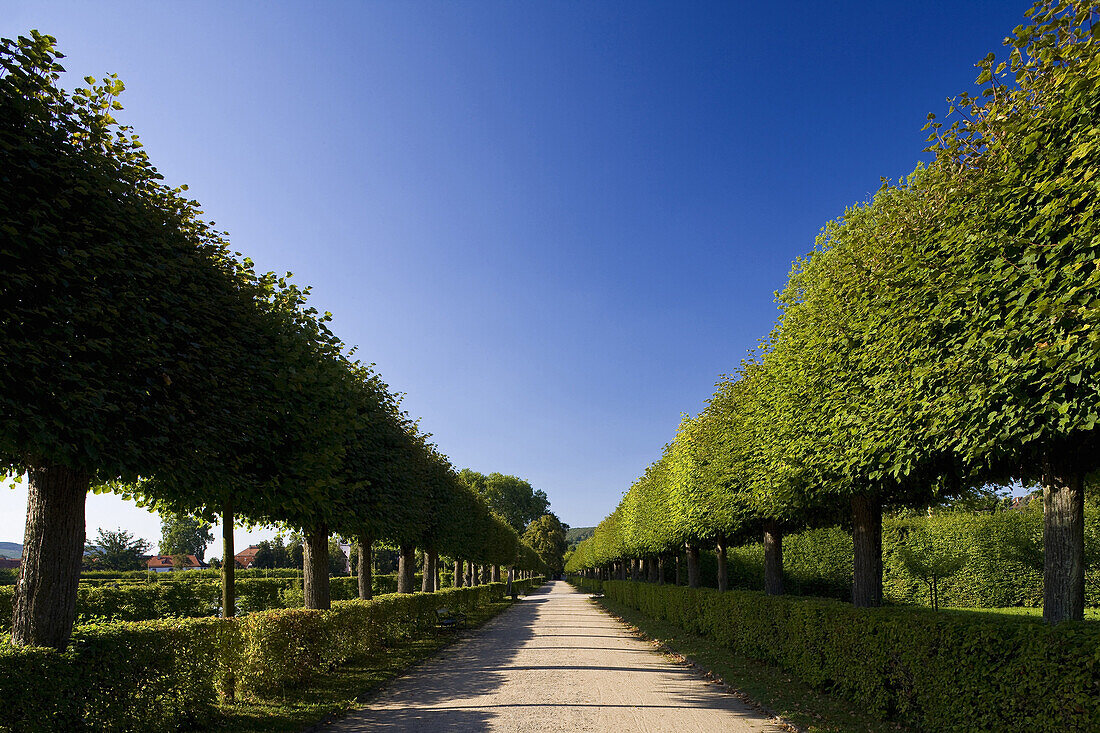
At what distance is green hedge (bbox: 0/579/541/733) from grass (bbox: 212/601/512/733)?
0.32m

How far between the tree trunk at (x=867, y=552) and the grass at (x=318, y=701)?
9281 millimetres

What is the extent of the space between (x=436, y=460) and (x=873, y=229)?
20.9 meters

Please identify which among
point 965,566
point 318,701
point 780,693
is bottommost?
point 965,566

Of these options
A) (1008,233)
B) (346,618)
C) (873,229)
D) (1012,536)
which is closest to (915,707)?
(1008,233)

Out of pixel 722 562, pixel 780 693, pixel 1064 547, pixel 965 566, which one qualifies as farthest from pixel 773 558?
pixel 965 566

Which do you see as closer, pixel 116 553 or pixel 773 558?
pixel 773 558

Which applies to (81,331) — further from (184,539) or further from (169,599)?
(184,539)

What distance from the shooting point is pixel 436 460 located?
89.7ft

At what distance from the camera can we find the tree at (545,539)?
10638 cm

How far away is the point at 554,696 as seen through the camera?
10445 mm

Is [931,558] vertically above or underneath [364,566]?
underneath

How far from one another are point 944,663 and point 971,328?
4.07 metres

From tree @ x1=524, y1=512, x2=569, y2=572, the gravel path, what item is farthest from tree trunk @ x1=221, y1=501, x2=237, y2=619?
tree @ x1=524, y1=512, x2=569, y2=572

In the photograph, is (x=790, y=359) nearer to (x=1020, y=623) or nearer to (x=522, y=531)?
(x=1020, y=623)
